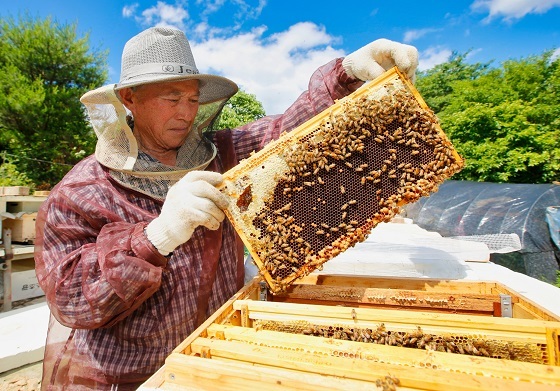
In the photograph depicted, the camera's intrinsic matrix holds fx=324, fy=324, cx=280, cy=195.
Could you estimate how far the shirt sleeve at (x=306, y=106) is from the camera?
2797 millimetres

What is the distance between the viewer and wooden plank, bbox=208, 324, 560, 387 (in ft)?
3.93

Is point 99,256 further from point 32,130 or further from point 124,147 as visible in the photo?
point 32,130

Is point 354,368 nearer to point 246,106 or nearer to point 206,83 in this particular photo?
point 206,83

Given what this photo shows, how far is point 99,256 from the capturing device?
1.84 meters

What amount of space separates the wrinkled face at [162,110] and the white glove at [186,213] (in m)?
0.73

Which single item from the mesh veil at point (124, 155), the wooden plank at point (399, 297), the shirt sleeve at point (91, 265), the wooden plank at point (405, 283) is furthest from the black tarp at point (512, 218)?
the shirt sleeve at point (91, 265)

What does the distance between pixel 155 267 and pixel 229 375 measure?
0.83m

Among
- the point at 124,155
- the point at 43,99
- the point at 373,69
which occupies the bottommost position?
the point at 124,155

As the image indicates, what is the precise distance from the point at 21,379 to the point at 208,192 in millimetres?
4920

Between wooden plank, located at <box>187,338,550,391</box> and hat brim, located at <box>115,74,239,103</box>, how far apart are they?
174 centimetres

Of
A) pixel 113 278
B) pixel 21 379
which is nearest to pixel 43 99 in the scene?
pixel 21 379

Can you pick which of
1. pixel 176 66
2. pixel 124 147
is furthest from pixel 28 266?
pixel 176 66

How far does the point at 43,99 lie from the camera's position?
66.8 feet

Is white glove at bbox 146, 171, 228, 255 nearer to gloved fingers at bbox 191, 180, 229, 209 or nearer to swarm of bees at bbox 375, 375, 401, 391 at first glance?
gloved fingers at bbox 191, 180, 229, 209
